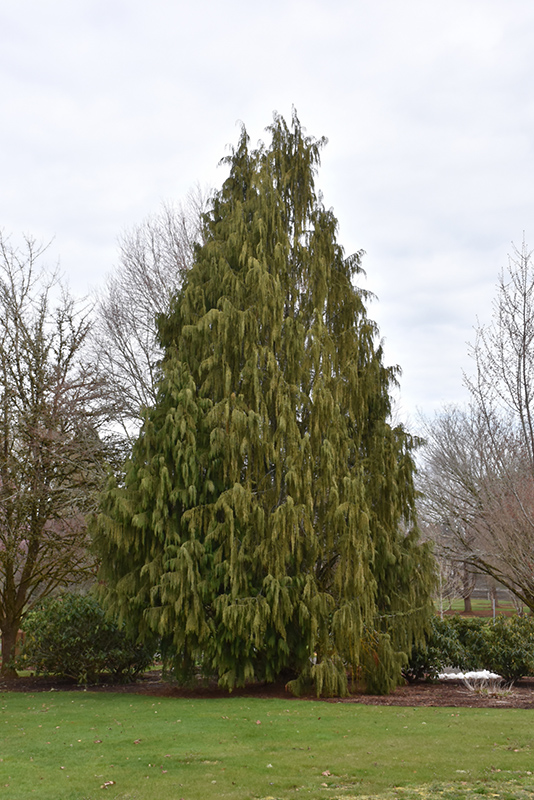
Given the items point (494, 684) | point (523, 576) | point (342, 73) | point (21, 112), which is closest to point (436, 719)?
point (494, 684)

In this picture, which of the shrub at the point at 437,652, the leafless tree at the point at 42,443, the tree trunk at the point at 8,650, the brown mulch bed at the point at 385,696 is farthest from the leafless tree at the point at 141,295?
the shrub at the point at 437,652

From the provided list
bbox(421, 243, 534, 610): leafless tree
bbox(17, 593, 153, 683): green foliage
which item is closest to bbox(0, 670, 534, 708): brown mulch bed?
bbox(17, 593, 153, 683): green foliage

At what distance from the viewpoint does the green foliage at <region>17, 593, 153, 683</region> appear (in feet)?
36.9

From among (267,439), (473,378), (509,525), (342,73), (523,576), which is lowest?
(523,576)

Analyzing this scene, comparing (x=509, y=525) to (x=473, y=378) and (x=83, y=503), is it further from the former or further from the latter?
(x=83, y=503)

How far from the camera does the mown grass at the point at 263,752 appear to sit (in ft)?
15.5

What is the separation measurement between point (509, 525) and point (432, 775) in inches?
284

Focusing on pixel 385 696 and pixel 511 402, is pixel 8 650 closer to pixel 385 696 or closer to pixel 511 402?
pixel 385 696

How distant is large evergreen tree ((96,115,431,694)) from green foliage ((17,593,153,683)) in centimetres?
200

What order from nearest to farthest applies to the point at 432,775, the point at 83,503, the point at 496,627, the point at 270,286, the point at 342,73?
the point at 432,775 → the point at 342,73 → the point at 270,286 → the point at 496,627 → the point at 83,503

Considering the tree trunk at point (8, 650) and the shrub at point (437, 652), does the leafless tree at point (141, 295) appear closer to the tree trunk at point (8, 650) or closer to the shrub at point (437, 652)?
the tree trunk at point (8, 650)

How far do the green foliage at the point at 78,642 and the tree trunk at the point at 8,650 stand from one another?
1001mm

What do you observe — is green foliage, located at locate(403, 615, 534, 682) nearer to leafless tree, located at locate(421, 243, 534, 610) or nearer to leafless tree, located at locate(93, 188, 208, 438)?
leafless tree, located at locate(421, 243, 534, 610)

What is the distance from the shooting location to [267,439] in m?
10.3
